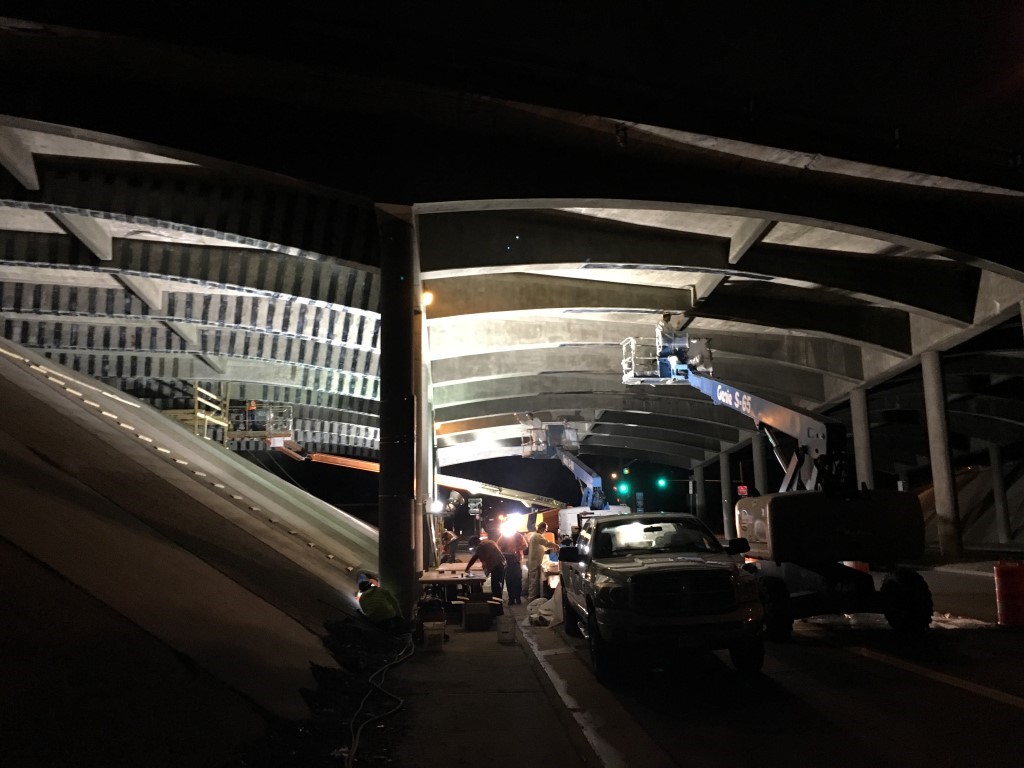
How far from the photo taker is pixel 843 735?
19.5 feet

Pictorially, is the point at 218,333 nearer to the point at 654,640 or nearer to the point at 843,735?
the point at 654,640

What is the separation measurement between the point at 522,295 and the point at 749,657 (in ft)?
42.7

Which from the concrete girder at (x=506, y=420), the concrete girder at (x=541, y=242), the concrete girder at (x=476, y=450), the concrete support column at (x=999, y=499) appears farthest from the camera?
the concrete girder at (x=476, y=450)

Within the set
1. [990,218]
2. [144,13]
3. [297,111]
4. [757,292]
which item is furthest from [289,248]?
[990,218]

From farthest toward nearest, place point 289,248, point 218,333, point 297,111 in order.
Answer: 1. point 218,333
2. point 289,248
3. point 297,111

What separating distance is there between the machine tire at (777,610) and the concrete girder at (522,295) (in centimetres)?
1080

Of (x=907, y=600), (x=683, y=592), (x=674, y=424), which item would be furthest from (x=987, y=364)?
(x=683, y=592)

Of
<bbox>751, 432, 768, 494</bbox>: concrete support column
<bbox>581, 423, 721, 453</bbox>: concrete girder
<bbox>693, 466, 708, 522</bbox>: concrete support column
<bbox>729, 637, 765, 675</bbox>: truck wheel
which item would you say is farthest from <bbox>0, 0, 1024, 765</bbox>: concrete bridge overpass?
<bbox>693, 466, 708, 522</bbox>: concrete support column

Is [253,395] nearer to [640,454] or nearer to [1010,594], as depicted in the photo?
[1010,594]

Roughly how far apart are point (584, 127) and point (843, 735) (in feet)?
36.1

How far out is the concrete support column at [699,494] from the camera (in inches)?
1960

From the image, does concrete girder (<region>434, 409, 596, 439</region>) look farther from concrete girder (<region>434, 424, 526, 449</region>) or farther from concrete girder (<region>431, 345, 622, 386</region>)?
concrete girder (<region>431, 345, 622, 386</region>)

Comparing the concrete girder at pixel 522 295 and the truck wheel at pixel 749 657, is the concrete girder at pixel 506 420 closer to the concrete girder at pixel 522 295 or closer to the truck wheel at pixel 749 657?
the concrete girder at pixel 522 295

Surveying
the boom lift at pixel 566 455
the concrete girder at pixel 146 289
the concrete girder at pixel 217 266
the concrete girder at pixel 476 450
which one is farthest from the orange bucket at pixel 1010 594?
the concrete girder at pixel 476 450
